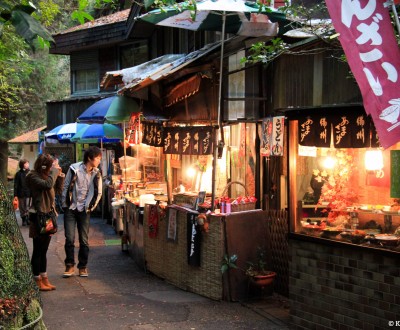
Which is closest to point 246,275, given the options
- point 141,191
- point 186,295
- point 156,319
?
point 186,295

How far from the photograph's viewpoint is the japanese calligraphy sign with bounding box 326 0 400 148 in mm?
5277

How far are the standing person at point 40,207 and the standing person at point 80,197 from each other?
2.34ft

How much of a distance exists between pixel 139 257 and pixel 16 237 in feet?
22.1

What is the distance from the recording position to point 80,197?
10.4 meters

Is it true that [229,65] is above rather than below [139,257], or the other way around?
above

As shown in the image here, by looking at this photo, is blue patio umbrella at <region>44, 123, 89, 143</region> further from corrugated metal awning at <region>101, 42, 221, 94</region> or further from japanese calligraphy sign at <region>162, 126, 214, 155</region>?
japanese calligraphy sign at <region>162, 126, 214, 155</region>

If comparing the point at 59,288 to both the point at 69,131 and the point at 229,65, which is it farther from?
the point at 69,131

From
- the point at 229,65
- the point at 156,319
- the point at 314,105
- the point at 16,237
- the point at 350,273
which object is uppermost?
the point at 229,65

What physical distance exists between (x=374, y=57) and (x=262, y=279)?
425 cm

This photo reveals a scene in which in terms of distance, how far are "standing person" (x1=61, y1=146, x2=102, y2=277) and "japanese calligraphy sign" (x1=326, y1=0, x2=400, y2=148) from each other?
5.94 metres

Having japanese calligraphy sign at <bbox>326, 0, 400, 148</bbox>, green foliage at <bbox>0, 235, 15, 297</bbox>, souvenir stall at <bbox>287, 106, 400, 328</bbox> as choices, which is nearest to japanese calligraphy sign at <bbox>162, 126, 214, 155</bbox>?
souvenir stall at <bbox>287, 106, 400, 328</bbox>

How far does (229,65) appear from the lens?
34.3 ft

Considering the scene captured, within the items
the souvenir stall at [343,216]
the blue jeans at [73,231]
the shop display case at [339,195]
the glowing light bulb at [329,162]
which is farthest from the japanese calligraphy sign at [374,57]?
the blue jeans at [73,231]

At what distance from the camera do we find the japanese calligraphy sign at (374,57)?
5277mm
